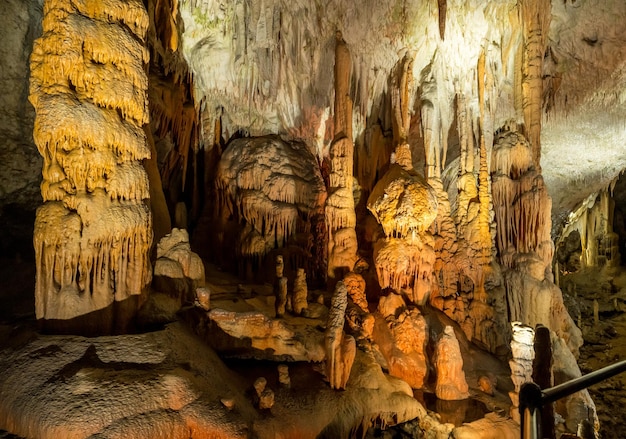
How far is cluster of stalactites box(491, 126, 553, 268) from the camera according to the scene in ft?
31.0

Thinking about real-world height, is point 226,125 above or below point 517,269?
above


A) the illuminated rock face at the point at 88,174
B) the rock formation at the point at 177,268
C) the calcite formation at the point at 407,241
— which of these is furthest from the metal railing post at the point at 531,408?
the calcite formation at the point at 407,241

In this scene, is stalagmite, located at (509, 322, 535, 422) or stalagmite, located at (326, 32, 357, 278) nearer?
stalagmite, located at (509, 322, 535, 422)

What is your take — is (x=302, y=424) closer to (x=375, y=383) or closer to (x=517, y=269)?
(x=375, y=383)

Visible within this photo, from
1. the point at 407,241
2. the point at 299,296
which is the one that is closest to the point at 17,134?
the point at 299,296

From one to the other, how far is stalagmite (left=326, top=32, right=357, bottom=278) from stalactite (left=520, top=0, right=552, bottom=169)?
375cm

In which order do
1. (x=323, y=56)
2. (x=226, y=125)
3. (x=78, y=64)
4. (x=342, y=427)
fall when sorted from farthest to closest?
(x=226, y=125)
(x=323, y=56)
(x=342, y=427)
(x=78, y=64)

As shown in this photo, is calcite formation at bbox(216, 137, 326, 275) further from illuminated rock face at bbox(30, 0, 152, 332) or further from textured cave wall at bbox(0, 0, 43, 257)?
illuminated rock face at bbox(30, 0, 152, 332)

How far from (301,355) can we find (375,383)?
1119 mm

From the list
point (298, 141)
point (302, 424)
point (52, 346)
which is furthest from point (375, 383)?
point (298, 141)

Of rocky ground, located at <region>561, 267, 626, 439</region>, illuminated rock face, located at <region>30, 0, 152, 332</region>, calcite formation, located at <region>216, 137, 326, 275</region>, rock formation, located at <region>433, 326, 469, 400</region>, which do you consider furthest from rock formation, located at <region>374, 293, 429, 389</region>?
rocky ground, located at <region>561, 267, 626, 439</region>

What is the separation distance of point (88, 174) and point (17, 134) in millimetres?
4659

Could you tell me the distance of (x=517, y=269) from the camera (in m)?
9.59

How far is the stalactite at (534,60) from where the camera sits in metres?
8.59
